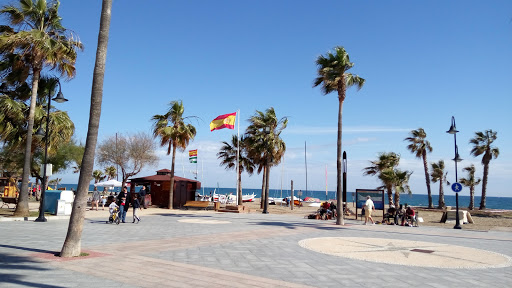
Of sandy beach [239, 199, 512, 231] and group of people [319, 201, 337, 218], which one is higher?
group of people [319, 201, 337, 218]

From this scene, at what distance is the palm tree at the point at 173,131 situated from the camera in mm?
31641

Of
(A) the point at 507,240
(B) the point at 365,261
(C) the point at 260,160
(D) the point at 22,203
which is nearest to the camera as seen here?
(B) the point at 365,261

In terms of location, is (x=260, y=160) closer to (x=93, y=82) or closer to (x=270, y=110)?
(x=270, y=110)

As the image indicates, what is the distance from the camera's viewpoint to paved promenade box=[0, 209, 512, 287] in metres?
7.16

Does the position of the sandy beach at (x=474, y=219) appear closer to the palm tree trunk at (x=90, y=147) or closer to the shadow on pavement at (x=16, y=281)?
the palm tree trunk at (x=90, y=147)

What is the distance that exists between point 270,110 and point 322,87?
1063cm

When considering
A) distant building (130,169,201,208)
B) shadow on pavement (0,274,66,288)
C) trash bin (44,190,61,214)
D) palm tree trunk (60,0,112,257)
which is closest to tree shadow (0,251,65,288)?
shadow on pavement (0,274,66,288)

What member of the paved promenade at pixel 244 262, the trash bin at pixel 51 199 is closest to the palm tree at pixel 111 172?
the trash bin at pixel 51 199

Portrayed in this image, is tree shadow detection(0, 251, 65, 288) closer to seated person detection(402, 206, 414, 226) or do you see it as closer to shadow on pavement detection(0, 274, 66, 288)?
shadow on pavement detection(0, 274, 66, 288)

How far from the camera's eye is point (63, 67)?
19953 mm

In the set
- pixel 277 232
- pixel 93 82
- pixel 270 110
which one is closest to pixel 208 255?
pixel 93 82

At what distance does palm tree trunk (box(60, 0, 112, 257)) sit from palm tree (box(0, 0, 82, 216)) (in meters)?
9.94

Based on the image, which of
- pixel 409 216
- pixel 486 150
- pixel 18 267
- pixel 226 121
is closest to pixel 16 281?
pixel 18 267

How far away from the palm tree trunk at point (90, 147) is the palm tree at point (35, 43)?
9.94 meters
